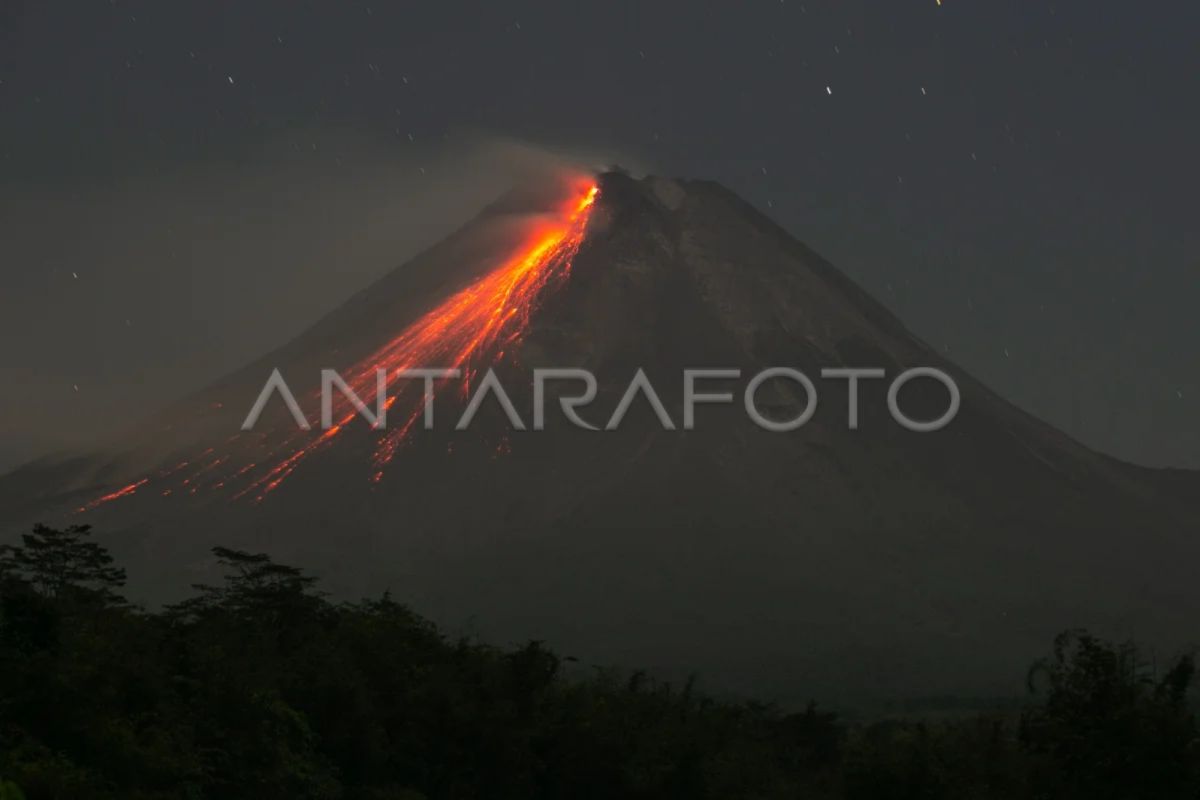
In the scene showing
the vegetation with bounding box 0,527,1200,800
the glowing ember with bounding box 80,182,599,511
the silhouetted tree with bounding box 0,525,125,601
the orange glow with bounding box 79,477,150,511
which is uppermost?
the glowing ember with bounding box 80,182,599,511

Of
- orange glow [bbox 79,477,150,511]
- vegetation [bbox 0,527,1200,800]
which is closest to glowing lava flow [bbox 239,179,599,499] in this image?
orange glow [bbox 79,477,150,511]

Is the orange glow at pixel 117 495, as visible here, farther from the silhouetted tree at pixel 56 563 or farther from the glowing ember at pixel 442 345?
the silhouetted tree at pixel 56 563

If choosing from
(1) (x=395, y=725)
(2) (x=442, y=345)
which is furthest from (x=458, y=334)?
(1) (x=395, y=725)

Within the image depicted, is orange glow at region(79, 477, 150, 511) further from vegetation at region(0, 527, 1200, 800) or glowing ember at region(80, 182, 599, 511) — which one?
vegetation at region(0, 527, 1200, 800)

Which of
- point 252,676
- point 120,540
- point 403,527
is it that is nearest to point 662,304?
point 403,527

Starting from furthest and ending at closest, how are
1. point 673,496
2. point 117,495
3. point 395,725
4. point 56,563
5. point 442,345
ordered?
point 442,345 < point 117,495 < point 673,496 < point 56,563 < point 395,725

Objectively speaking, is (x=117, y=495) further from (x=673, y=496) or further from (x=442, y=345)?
(x=673, y=496)

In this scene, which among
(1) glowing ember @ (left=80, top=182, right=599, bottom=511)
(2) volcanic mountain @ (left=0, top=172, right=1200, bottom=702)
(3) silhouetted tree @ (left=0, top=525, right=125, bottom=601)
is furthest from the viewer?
(1) glowing ember @ (left=80, top=182, right=599, bottom=511)

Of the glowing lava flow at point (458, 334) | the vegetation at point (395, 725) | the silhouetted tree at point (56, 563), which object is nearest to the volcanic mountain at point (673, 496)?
the glowing lava flow at point (458, 334)
